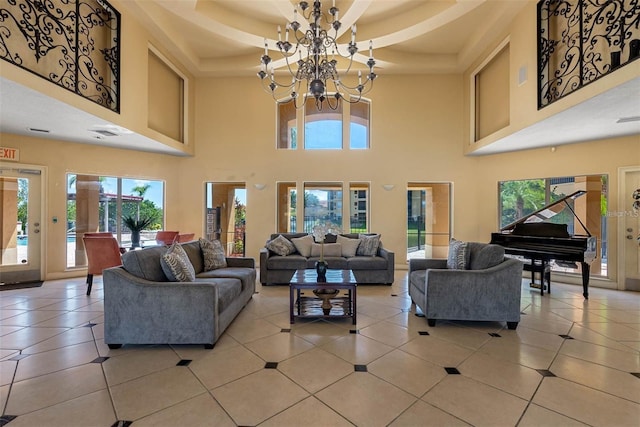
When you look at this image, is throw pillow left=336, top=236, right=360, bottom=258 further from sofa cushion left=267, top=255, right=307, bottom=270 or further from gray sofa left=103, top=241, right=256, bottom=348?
gray sofa left=103, top=241, right=256, bottom=348

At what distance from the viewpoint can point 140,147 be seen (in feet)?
20.5

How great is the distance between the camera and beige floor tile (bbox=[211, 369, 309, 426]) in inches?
73.9

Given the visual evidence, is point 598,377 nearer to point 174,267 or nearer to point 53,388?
point 174,267

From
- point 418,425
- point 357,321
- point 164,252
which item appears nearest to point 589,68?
point 357,321

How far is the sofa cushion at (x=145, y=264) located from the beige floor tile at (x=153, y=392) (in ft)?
3.30

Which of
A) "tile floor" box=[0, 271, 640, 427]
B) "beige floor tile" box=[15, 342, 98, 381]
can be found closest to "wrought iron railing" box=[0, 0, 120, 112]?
"beige floor tile" box=[15, 342, 98, 381]

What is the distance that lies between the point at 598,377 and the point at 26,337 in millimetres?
5467

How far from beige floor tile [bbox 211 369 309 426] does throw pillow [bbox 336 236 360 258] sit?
3408 millimetres

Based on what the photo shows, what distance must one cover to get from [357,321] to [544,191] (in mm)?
5172

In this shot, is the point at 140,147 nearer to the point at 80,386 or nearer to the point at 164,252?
the point at 164,252

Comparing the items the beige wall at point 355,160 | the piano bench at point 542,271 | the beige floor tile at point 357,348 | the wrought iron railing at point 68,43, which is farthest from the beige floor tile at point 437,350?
the wrought iron railing at point 68,43

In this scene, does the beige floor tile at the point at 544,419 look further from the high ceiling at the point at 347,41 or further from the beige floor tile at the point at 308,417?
the high ceiling at the point at 347,41

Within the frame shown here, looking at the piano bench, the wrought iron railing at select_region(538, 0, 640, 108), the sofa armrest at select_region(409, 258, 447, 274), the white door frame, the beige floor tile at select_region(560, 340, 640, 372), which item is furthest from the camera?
the white door frame

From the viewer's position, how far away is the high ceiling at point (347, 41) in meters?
4.07
